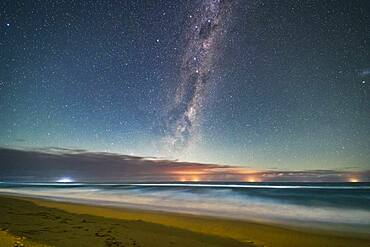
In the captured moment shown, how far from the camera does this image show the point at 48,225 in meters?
8.16

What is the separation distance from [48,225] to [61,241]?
2.42m

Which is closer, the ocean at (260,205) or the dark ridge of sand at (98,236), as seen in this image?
the dark ridge of sand at (98,236)

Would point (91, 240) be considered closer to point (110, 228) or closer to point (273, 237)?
point (110, 228)

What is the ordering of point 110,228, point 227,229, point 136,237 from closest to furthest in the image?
point 136,237 → point 110,228 → point 227,229

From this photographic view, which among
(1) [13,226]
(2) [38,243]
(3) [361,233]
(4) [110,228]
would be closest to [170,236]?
(4) [110,228]

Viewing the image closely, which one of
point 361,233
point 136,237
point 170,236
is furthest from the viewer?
point 361,233

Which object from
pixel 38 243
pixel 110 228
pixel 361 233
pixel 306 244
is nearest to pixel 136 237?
pixel 110 228

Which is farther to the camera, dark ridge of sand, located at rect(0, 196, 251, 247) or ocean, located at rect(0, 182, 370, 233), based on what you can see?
ocean, located at rect(0, 182, 370, 233)

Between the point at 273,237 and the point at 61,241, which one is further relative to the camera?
the point at 273,237

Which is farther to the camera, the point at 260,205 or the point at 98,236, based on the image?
the point at 260,205

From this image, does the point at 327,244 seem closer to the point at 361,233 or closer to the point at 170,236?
the point at 361,233

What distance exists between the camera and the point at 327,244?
7848mm

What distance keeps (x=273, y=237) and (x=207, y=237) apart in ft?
6.68

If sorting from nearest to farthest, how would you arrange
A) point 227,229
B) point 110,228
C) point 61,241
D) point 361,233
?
point 61,241, point 110,228, point 227,229, point 361,233
